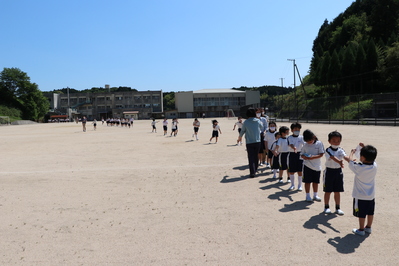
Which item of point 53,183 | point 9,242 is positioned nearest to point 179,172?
point 53,183

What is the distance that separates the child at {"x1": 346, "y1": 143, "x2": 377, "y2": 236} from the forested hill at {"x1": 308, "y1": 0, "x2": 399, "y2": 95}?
4921cm

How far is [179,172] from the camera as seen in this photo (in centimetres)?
845

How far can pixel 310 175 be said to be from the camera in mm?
5223

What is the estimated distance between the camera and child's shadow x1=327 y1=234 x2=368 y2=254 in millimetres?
3441

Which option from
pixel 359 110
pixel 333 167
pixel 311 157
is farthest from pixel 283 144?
pixel 359 110

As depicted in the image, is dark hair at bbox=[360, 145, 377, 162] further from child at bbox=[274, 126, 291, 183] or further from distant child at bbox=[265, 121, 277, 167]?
distant child at bbox=[265, 121, 277, 167]

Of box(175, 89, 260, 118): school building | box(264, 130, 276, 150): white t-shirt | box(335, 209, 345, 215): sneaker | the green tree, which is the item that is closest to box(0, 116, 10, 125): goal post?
the green tree

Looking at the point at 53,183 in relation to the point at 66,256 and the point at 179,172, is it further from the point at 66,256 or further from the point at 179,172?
the point at 66,256

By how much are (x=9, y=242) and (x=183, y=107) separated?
331 feet

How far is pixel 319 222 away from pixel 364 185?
89 centimetres

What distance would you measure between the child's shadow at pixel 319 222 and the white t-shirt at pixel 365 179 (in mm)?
635

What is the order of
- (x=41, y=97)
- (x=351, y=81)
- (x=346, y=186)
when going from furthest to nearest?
(x=41, y=97) → (x=351, y=81) → (x=346, y=186)

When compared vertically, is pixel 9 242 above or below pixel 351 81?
below

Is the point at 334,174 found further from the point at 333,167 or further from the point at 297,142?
the point at 297,142
